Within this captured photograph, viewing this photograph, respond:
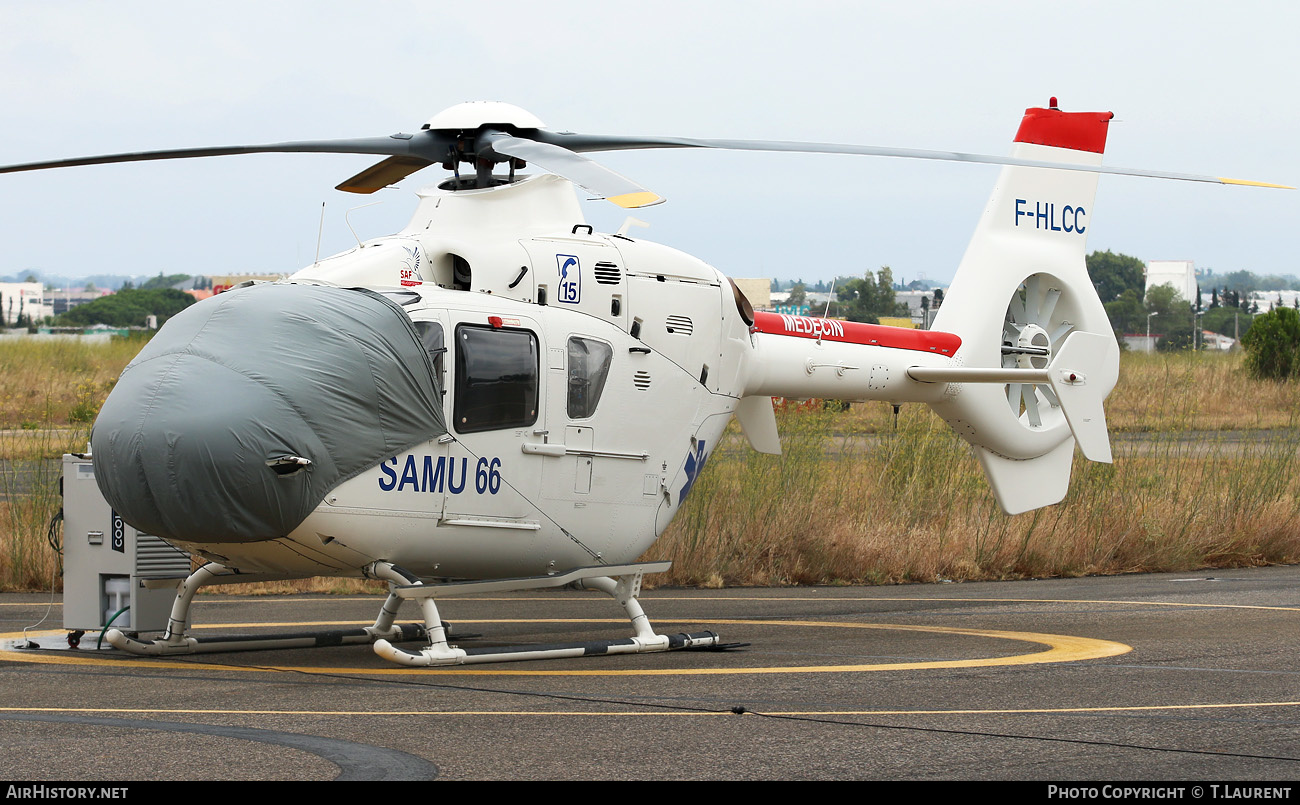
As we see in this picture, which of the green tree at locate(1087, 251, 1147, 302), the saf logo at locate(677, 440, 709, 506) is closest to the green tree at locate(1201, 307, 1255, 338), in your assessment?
the green tree at locate(1087, 251, 1147, 302)

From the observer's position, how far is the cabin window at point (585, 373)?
1039cm

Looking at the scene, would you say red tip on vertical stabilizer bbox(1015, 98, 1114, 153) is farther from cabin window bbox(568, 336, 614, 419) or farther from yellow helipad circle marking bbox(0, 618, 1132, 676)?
cabin window bbox(568, 336, 614, 419)

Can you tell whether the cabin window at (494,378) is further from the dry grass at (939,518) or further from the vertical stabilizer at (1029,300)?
the dry grass at (939,518)

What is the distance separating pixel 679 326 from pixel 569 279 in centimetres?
109

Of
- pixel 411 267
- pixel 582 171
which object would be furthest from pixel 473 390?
pixel 582 171

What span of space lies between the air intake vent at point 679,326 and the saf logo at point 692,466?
93 centimetres

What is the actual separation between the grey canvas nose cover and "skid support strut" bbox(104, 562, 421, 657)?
136cm

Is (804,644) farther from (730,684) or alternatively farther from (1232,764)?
(1232,764)

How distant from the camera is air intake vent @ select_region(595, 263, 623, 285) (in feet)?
35.1

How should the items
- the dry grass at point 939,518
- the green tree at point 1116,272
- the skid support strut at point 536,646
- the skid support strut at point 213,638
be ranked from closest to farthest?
1. the skid support strut at point 536,646
2. the skid support strut at point 213,638
3. the dry grass at point 939,518
4. the green tree at point 1116,272

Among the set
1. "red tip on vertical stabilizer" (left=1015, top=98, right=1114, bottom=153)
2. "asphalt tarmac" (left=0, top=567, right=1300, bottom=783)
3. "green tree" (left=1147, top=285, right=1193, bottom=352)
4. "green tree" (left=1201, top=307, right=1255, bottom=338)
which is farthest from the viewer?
"green tree" (left=1201, top=307, right=1255, bottom=338)

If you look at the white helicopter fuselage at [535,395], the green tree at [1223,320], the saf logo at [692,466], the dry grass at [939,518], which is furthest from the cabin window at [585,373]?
the green tree at [1223,320]

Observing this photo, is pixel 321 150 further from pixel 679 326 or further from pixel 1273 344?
pixel 1273 344

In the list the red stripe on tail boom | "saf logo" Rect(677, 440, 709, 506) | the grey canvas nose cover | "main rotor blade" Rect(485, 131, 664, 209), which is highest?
"main rotor blade" Rect(485, 131, 664, 209)
